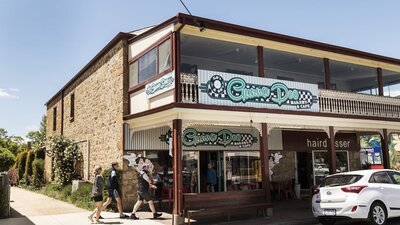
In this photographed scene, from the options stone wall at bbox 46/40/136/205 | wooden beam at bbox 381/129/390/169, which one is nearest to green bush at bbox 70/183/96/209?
stone wall at bbox 46/40/136/205

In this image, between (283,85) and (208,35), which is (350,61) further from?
(208,35)

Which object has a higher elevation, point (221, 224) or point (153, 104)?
point (153, 104)

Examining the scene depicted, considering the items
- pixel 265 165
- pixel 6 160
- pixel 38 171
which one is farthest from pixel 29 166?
pixel 265 165

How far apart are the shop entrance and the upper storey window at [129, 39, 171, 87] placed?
4264 millimetres

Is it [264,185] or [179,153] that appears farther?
[264,185]

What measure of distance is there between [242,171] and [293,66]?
19.9ft

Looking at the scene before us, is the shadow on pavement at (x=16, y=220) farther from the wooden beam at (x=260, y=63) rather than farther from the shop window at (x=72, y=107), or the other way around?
the shop window at (x=72, y=107)

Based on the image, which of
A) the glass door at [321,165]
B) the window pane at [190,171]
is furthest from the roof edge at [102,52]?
the glass door at [321,165]

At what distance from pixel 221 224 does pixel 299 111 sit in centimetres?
528

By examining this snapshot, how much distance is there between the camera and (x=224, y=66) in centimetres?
1830

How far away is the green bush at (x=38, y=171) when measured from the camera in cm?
2486

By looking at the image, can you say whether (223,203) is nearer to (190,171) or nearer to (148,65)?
(190,171)

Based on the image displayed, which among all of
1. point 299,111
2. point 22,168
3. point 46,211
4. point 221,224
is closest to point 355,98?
point 299,111

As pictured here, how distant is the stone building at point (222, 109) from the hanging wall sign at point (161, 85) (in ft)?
0.20
